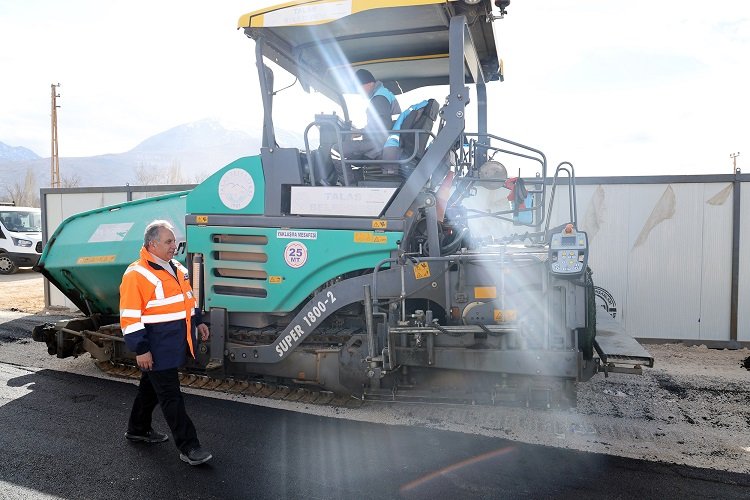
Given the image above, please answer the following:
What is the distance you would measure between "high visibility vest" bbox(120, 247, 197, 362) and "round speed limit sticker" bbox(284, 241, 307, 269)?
0.96 m

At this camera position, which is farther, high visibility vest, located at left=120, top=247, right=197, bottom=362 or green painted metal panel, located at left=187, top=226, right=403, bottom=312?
green painted metal panel, located at left=187, top=226, right=403, bottom=312

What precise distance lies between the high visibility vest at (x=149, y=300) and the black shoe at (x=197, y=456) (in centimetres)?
63

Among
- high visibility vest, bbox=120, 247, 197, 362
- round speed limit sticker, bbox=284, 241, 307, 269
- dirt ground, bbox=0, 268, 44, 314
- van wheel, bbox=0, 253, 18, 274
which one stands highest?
round speed limit sticker, bbox=284, 241, 307, 269

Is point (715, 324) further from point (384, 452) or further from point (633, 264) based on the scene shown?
point (384, 452)

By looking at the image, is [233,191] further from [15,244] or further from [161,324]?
[15,244]

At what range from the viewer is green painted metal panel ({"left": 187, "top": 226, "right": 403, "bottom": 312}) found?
180 inches

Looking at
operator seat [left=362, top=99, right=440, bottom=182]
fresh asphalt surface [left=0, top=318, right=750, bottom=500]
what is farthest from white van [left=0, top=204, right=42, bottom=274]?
operator seat [left=362, top=99, right=440, bottom=182]

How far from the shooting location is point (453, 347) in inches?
→ 171

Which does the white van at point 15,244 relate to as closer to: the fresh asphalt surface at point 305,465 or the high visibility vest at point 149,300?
the fresh asphalt surface at point 305,465

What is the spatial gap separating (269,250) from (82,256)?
8.29 feet

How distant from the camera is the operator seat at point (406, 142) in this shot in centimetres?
457

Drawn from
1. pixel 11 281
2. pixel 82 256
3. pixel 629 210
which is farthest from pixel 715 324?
pixel 11 281

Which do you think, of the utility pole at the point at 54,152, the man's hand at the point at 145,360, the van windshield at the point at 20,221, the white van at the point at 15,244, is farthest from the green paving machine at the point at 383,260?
the utility pole at the point at 54,152

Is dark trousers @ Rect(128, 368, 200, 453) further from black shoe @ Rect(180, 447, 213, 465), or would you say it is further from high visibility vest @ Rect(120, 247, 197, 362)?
high visibility vest @ Rect(120, 247, 197, 362)
